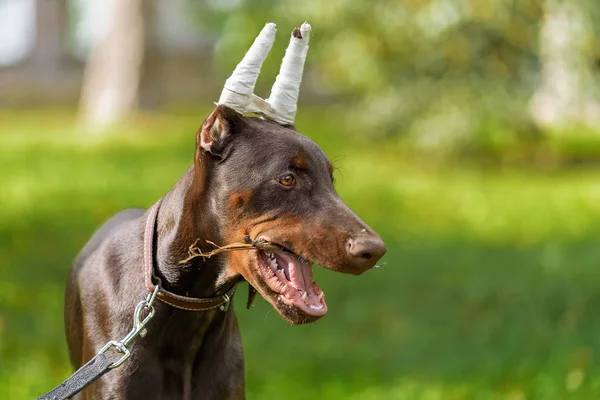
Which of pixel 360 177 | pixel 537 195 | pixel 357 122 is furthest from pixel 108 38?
pixel 537 195

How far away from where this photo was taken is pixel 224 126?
11.7 ft

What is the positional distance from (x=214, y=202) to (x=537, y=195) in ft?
36.9

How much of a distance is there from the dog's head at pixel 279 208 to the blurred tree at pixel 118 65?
610 inches

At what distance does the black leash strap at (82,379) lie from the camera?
3.61m

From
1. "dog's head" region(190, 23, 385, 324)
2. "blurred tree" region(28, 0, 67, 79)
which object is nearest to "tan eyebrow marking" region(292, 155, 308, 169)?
"dog's head" region(190, 23, 385, 324)

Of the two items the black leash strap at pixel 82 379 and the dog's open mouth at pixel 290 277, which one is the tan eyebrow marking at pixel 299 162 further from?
the black leash strap at pixel 82 379

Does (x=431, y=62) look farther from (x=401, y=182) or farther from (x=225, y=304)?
(x=225, y=304)

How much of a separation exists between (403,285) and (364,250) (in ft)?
19.9

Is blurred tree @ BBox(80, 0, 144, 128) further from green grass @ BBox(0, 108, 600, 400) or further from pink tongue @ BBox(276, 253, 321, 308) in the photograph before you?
pink tongue @ BBox(276, 253, 321, 308)

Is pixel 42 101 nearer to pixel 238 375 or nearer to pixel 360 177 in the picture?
pixel 360 177

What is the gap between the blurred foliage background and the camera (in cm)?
718

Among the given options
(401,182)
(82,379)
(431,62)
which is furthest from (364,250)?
(431,62)

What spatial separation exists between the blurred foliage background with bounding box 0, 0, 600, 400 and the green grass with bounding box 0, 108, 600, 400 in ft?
0.08

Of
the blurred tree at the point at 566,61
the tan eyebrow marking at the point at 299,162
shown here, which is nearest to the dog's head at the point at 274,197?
the tan eyebrow marking at the point at 299,162
